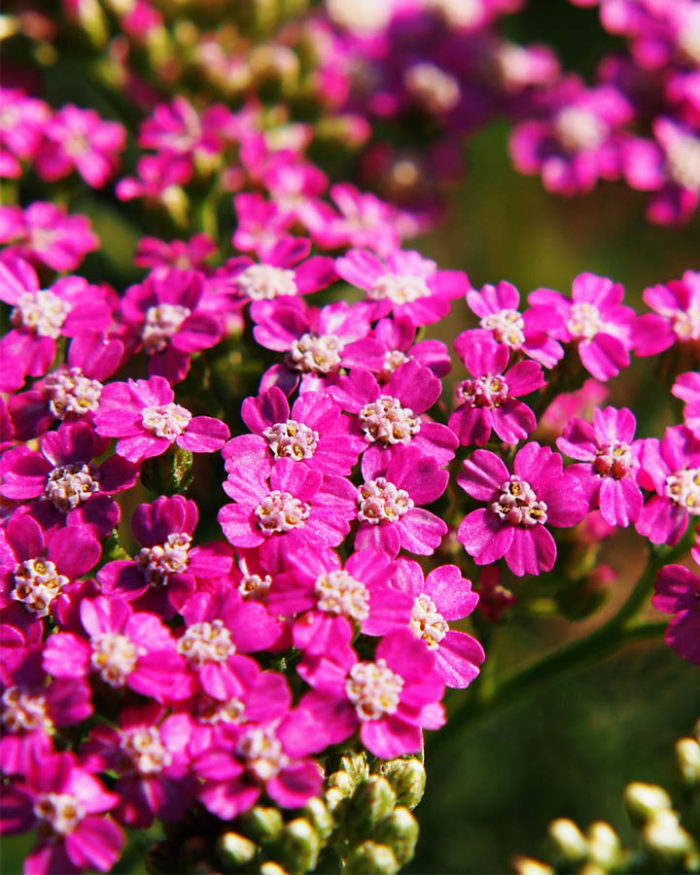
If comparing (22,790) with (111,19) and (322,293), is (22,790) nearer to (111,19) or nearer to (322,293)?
(322,293)

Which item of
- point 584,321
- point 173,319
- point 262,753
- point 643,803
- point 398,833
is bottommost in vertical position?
point 398,833

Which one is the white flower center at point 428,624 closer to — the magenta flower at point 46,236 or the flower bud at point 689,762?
the flower bud at point 689,762

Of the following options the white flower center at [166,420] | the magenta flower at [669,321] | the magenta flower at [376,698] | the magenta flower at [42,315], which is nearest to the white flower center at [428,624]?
the magenta flower at [376,698]

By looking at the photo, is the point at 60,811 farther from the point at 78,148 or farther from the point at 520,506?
the point at 78,148

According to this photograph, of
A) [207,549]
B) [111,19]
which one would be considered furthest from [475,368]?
[111,19]

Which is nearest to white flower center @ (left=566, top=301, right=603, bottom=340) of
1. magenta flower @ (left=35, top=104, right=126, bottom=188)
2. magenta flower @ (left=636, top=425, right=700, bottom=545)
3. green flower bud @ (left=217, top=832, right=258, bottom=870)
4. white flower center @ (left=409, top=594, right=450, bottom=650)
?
magenta flower @ (left=636, top=425, right=700, bottom=545)

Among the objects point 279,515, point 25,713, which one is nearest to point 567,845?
point 279,515
